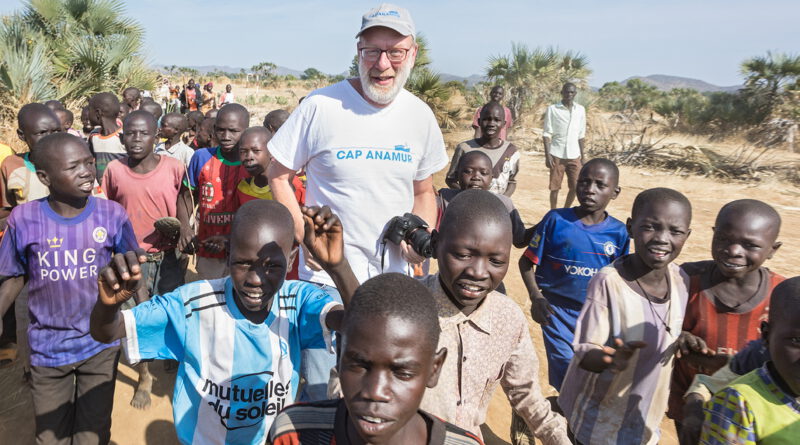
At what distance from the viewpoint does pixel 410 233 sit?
7.57ft

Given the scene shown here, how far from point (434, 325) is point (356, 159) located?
4.14ft

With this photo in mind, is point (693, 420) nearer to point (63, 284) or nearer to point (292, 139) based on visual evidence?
point (292, 139)

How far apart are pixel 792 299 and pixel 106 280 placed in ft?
6.58

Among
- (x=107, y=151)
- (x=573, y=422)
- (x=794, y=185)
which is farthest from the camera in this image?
(x=794, y=185)

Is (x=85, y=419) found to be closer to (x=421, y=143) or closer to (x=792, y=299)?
(x=421, y=143)

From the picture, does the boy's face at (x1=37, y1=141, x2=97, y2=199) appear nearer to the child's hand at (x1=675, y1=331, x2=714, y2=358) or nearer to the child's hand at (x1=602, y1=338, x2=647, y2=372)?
the child's hand at (x1=602, y1=338, x2=647, y2=372)

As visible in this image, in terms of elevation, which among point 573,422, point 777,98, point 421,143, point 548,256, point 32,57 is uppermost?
point 777,98

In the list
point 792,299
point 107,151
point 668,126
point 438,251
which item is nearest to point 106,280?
point 438,251

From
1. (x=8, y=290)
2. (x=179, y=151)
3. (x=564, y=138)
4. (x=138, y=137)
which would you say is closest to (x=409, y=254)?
(x=8, y=290)

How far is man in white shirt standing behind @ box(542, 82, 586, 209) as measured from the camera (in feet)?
24.7

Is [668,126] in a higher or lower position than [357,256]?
higher

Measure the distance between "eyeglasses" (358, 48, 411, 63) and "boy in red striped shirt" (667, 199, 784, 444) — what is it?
1.63m

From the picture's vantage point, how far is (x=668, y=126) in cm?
1738

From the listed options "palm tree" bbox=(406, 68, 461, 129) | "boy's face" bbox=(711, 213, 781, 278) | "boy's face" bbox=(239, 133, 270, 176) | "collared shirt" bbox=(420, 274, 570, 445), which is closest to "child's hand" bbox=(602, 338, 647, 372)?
"collared shirt" bbox=(420, 274, 570, 445)
